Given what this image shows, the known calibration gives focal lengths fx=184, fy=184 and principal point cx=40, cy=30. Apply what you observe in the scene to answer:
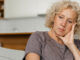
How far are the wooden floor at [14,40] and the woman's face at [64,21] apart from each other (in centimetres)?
222

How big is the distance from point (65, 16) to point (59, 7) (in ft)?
0.39

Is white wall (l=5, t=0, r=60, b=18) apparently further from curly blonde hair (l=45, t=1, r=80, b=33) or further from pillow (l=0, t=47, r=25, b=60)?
pillow (l=0, t=47, r=25, b=60)

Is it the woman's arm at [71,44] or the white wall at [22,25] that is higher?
the woman's arm at [71,44]

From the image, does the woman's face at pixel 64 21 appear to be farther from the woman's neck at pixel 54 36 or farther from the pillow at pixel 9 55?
the pillow at pixel 9 55

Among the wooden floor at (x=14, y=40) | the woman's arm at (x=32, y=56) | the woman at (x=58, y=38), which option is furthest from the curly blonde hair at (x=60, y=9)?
the wooden floor at (x=14, y=40)

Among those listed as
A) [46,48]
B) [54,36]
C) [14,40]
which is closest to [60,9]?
[54,36]

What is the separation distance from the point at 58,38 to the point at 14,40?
7.79 ft

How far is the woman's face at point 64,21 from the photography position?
1456 millimetres

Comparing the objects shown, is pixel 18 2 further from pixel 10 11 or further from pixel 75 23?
pixel 75 23

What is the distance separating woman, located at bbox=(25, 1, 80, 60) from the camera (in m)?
1.34

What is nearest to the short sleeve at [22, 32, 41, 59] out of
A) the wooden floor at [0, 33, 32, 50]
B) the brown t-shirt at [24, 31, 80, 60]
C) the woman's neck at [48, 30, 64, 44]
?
the brown t-shirt at [24, 31, 80, 60]

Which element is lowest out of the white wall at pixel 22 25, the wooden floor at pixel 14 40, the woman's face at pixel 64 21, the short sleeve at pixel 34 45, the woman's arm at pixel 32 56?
the wooden floor at pixel 14 40

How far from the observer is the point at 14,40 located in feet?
12.4

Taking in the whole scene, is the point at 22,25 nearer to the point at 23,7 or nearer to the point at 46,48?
the point at 23,7
